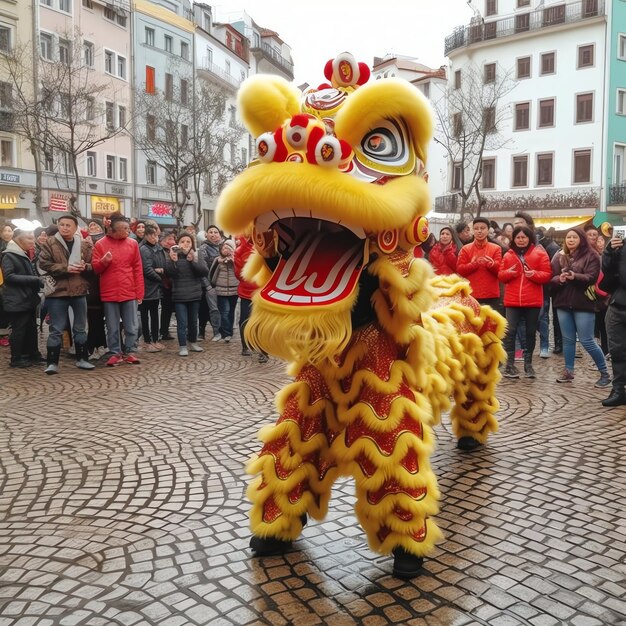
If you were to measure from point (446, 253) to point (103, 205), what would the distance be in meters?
26.8

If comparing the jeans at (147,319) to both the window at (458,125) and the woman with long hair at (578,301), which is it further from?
the window at (458,125)

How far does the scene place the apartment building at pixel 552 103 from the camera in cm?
3153

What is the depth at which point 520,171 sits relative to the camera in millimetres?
33719

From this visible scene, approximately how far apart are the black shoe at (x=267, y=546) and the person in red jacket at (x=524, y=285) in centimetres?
549

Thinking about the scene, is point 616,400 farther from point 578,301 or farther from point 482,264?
point 482,264

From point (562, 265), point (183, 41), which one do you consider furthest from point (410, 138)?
point (183, 41)

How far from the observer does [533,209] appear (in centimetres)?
3262

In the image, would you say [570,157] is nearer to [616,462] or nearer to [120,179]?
[120,179]

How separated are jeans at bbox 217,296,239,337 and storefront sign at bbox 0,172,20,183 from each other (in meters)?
20.2

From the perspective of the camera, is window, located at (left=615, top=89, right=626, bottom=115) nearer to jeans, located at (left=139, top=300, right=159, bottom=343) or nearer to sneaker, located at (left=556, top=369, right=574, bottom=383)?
sneaker, located at (left=556, top=369, right=574, bottom=383)

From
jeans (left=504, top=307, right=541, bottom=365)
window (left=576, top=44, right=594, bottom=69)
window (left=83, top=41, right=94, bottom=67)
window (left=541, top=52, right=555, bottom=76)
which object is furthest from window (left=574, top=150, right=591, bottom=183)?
jeans (left=504, top=307, right=541, bottom=365)

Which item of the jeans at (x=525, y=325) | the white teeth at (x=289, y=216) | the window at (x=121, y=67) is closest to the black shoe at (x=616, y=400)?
the jeans at (x=525, y=325)

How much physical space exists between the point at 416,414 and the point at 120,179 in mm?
33787

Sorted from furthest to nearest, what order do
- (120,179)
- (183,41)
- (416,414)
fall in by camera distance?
(183,41)
(120,179)
(416,414)
